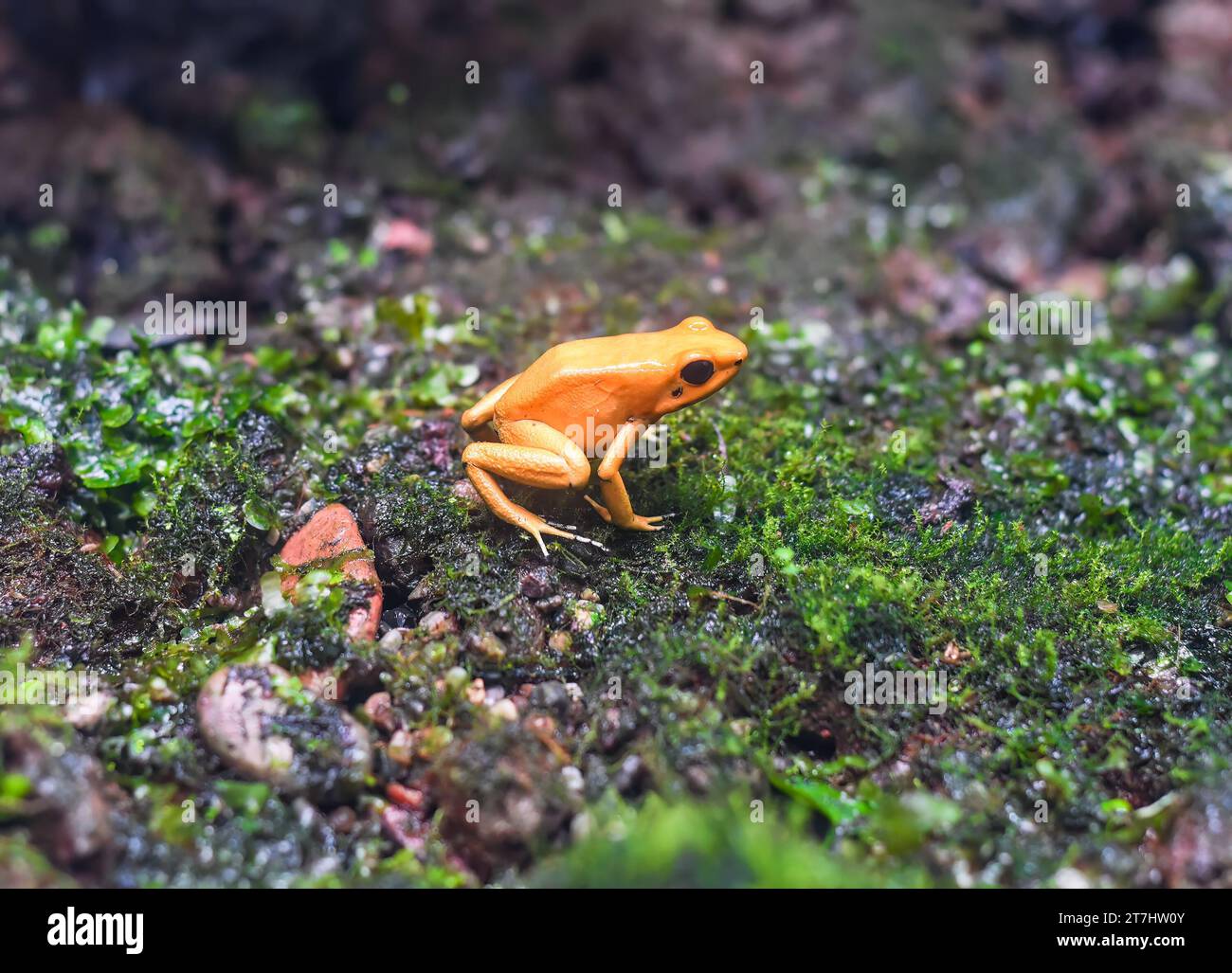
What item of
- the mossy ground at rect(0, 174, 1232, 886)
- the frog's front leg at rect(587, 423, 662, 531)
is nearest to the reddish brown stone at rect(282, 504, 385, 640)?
the mossy ground at rect(0, 174, 1232, 886)

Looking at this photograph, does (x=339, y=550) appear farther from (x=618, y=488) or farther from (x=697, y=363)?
(x=697, y=363)

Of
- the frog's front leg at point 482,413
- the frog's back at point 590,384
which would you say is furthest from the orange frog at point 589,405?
the frog's front leg at point 482,413

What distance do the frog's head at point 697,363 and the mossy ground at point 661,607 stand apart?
0.60 meters

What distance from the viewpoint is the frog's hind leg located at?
433cm

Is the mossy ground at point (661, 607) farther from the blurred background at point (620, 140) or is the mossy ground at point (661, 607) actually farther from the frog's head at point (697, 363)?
the blurred background at point (620, 140)

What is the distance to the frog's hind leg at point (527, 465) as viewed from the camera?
4332 mm

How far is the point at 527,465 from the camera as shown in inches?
171

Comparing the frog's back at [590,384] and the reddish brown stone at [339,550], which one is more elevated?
the frog's back at [590,384]

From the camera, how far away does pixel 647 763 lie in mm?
3842

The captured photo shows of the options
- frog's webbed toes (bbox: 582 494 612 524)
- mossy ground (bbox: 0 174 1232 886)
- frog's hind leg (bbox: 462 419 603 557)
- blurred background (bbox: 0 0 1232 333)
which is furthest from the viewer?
blurred background (bbox: 0 0 1232 333)

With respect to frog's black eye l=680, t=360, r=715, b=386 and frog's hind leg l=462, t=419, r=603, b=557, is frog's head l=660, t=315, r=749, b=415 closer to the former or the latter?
frog's black eye l=680, t=360, r=715, b=386

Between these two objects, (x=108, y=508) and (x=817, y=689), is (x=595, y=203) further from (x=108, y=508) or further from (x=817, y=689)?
(x=817, y=689)

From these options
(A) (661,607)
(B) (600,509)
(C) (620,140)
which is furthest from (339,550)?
(C) (620,140)

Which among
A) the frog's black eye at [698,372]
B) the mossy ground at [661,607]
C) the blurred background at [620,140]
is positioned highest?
the blurred background at [620,140]
